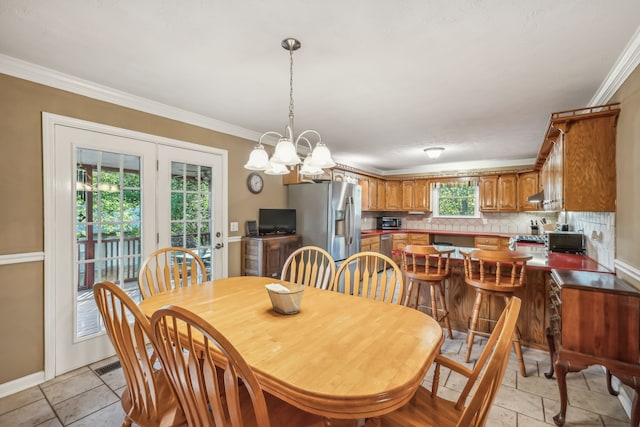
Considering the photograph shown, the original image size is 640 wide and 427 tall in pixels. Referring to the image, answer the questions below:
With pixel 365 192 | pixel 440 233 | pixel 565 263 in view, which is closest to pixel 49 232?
pixel 565 263

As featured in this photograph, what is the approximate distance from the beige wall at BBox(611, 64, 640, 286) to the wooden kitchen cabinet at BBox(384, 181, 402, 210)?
187 inches

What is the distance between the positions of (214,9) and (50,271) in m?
2.28

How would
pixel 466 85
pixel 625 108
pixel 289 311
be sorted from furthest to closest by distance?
1. pixel 466 85
2. pixel 625 108
3. pixel 289 311

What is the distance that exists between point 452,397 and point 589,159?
212 centimetres

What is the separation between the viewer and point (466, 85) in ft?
8.00

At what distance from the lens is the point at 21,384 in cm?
216

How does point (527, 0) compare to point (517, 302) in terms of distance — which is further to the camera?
point (527, 0)

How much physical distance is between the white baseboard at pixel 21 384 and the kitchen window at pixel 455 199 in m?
6.66

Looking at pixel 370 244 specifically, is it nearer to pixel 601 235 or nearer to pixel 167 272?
pixel 601 235

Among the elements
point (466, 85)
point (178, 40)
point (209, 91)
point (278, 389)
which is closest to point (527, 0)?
point (466, 85)

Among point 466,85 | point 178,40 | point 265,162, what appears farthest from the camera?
point 466,85

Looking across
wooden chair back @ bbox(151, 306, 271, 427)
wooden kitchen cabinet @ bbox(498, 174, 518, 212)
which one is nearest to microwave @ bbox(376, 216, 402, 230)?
wooden kitchen cabinet @ bbox(498, 174, 518, 212)

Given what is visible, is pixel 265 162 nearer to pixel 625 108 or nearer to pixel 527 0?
pixel 527 0

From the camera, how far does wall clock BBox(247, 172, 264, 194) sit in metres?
3.85
